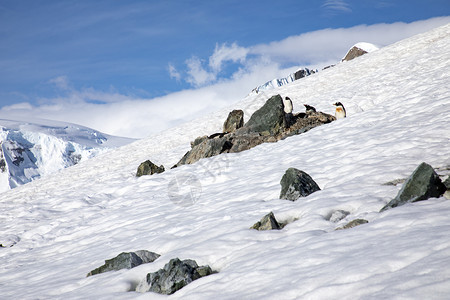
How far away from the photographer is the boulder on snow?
185 inches

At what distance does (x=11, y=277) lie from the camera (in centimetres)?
766

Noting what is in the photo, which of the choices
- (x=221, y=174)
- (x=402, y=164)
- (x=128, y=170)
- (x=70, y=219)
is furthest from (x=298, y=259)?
(x=128, y=170)

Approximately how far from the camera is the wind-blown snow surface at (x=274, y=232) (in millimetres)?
3658

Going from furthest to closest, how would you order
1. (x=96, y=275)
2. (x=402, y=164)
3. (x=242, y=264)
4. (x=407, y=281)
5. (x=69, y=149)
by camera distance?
1. (x=69, y=149)
2. (x=402, y=164)
3. (x=96, y=275)
4. (x=242, y=264)
5. (x=407, y=281)

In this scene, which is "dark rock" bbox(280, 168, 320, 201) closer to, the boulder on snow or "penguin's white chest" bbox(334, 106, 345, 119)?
the boulder on snow

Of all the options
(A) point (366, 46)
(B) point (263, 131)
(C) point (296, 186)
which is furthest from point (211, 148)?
(A) point (366, 46)

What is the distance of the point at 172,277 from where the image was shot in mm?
4789

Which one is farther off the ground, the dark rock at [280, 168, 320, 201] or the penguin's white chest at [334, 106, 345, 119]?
the penguin's white chest at [334, 106, 345, 119]

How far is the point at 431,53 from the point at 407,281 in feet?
83.2

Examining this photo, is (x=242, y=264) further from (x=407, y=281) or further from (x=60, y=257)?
(x=60, y=257)

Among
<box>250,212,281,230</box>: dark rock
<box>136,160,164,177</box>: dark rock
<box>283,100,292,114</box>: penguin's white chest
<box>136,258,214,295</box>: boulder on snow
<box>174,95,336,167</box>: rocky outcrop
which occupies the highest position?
<box>283,100,292,114</box>: penguin's white chest

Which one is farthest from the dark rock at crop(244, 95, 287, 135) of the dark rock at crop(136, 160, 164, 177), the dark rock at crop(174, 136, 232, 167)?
the dark rock at crop(136, 160, 164, 177)

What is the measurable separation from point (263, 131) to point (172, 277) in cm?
1201

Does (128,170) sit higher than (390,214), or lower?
higher
